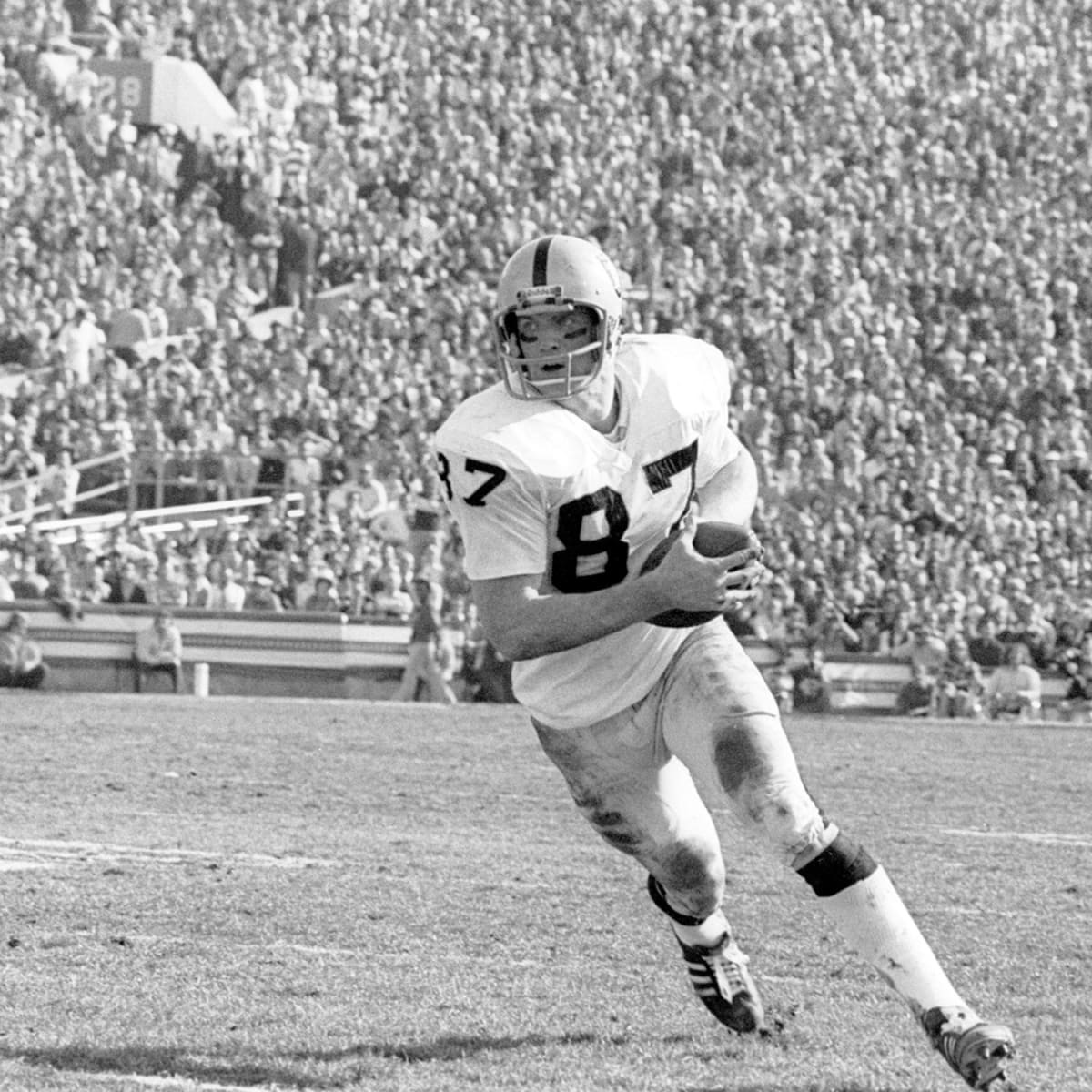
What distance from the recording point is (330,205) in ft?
80.7

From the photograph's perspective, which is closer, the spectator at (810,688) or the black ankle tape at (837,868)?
the black ankle tape at (837,868)

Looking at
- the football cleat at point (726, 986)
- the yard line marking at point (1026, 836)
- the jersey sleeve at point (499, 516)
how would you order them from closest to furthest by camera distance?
1. the jersey sleeve at point (499, 516)
2. the football cleat at point (726, 986)
3. the yard line marking at point (1026, 836)

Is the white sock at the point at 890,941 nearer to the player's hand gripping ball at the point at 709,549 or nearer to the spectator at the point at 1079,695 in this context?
the player's hand gripping ball at the point at 709,549

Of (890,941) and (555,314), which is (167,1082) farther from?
(555,314)

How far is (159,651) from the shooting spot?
1803cm

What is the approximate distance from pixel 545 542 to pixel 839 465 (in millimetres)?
16482

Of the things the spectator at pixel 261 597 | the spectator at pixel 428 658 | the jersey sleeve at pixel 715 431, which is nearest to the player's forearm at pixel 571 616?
the jersey sleeve at pixel 715 431

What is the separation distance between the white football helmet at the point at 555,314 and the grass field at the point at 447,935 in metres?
1.42

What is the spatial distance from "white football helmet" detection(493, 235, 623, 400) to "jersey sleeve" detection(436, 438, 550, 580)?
0.96ft

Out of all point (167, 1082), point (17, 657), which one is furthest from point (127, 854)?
point (17, 657)

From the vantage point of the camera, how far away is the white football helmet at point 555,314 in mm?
5105

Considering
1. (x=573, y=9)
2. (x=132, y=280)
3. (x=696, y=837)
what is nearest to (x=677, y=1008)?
(x=696, y=837)

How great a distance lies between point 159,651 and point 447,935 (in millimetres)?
11881

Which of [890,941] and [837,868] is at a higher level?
[837,868]
